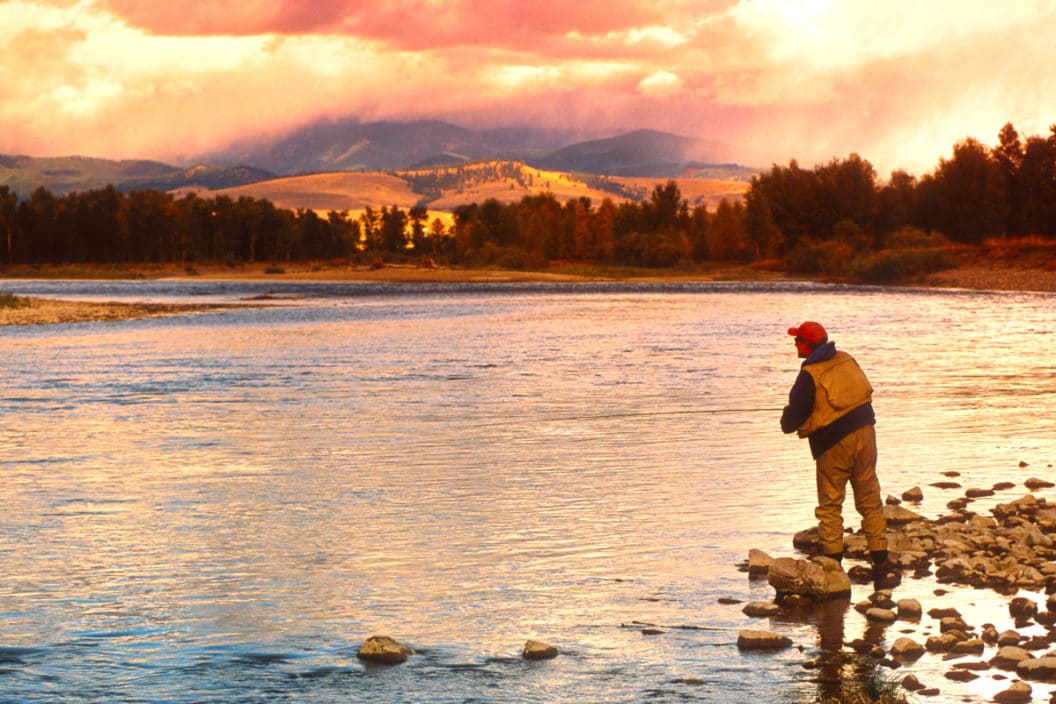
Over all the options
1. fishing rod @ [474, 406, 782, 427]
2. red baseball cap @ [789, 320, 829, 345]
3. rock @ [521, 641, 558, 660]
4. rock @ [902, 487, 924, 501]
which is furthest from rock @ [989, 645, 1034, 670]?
fishing rod @ [474, 406, 782, 427]

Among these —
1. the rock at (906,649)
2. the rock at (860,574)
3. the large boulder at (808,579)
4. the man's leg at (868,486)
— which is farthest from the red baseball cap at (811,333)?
the rock at (906,649)

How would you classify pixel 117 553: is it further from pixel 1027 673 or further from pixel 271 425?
pixel 271 425

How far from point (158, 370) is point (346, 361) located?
250 inches

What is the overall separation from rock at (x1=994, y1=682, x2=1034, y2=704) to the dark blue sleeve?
341cm

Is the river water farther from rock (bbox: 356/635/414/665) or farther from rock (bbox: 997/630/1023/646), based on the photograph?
rock (bbox: 997/630/1023/646)

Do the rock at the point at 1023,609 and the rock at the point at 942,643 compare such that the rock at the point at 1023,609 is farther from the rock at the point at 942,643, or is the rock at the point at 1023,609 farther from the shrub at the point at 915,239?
the shrub at the point at 915,239

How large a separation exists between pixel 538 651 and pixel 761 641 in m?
1.86

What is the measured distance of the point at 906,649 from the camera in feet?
33.4

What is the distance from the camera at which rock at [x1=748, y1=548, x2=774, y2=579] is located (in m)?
12.8

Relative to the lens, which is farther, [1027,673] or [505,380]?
[505,380]

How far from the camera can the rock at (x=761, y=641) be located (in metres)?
10.6

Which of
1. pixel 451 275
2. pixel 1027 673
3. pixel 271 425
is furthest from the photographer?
pixel 451 275

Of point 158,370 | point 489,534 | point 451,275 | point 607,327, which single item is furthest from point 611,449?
point 451,275

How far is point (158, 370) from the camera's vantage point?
38875 millimetres
